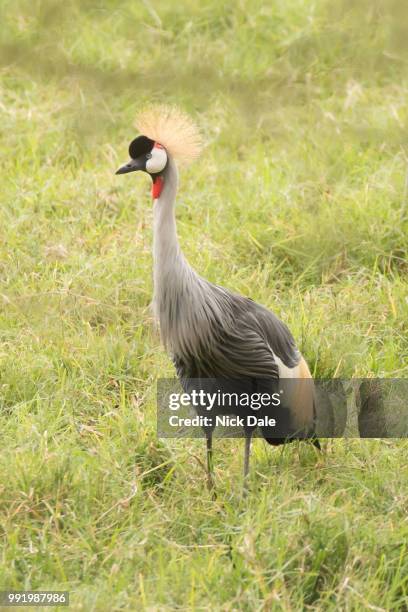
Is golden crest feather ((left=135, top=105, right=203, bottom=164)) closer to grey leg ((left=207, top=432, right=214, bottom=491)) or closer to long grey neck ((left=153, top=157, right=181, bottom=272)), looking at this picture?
long grey neck ((left=153, top=157, right=181, bottom=272))

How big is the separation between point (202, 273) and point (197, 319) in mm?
1124

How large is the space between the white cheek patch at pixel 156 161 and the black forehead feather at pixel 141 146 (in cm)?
2

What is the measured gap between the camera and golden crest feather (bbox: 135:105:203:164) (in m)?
3.24

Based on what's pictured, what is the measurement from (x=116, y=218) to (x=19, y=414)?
1.49 metres

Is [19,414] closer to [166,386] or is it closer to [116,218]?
[166,386]

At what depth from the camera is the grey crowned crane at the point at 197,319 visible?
312 centimetres

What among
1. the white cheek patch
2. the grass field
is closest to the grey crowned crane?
the white cheek patch

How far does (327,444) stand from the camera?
3379 millimetres

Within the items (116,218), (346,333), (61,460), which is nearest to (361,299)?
(346,333)

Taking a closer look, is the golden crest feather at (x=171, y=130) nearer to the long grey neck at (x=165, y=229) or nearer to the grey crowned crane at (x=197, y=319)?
the grey crowned crane at (x=197, y=319)

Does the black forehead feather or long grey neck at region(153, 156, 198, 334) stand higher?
the black forehead feather

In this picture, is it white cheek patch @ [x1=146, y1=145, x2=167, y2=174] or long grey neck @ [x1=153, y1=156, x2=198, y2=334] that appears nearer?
long grey neck @ [x1=153, y1=156, x2=198, y2=334]

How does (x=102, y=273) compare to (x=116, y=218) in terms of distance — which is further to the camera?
(x=116, y=218)

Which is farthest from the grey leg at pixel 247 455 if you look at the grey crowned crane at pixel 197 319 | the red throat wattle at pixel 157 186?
the red throat wattle at pixel 157 186
